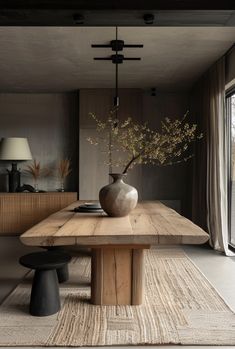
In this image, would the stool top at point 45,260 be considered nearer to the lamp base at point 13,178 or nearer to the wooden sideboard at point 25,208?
the wooden sideboard at point 25,208

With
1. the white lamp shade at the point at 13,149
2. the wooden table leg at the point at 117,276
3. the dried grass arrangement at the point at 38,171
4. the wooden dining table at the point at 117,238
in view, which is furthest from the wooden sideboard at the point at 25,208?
the wooden table leg at the point at 117,276

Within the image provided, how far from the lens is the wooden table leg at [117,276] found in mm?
2773

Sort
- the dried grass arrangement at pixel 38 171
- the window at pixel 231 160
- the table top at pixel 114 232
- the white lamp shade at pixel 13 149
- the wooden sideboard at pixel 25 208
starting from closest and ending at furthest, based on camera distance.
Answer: the table top at pixel 114 232
the window at pixel 231 160
the white lamp shade at pixel 13 149
the wooden sideboard at pixel 25 208
the dried grass arrangement at pixel 38 171

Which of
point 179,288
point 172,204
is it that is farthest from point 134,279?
point 172,204

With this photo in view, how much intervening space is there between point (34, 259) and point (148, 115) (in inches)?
159

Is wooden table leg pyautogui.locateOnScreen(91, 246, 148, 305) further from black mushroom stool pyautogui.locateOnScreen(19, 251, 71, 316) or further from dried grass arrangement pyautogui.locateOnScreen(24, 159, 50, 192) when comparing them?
dried grass arrangement pyautogui.locateOnScreen(24, 159, 50, 192)

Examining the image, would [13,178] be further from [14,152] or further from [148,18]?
[148,18]

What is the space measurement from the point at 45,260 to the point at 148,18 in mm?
1789

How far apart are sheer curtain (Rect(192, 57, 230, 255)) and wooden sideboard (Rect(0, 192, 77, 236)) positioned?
6.66 ft

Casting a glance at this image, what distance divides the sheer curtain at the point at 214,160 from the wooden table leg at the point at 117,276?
200 cm

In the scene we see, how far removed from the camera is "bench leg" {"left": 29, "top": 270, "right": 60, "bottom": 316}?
8.61 feet

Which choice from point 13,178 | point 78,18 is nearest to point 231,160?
point 78,18

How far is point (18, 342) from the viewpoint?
2207 mm

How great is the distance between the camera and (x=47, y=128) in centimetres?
637
